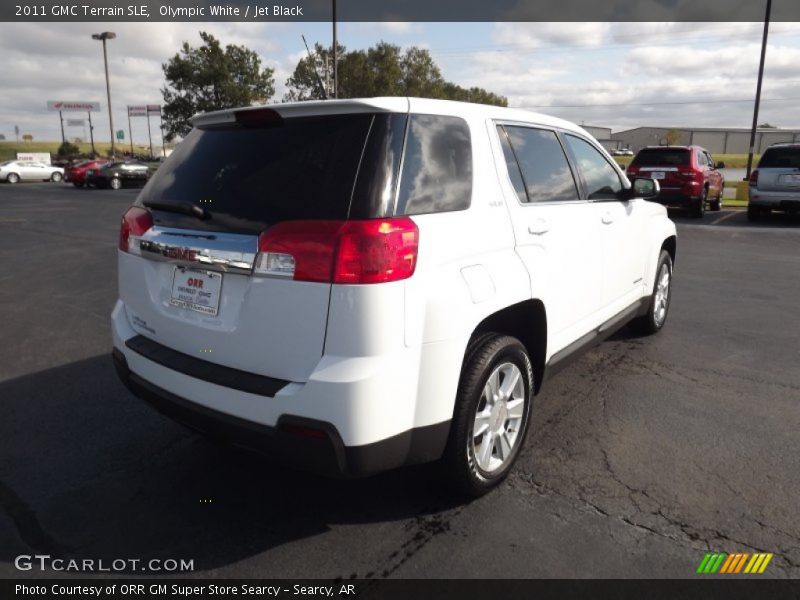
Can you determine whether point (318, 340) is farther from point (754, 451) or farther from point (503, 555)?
point (754, 451)

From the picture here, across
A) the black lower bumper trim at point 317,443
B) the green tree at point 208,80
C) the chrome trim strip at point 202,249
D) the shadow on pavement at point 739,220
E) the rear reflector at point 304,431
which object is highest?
the green tree at point 208,80

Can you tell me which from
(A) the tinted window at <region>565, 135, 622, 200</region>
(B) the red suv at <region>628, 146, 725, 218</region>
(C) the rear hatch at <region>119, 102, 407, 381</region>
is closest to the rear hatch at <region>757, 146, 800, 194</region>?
(B) the red suv at <region>628, 146, 725, 218</region>

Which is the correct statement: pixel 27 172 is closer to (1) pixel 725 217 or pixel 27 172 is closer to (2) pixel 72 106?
(1) pixel 725 217

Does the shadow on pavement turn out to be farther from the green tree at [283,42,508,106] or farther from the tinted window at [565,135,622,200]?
the green tree at [283,42,508,106]

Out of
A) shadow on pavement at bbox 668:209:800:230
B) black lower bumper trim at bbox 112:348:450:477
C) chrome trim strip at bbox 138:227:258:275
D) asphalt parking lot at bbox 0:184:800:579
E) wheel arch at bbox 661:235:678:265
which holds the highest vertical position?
chrome trim strip at bbox 138:227:258:275

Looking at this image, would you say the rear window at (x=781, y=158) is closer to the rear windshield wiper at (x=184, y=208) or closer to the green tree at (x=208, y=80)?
the rear windshield wiper at (x=184, y=208)

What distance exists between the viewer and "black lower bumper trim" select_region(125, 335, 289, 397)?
235cm

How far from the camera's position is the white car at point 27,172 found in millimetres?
37844

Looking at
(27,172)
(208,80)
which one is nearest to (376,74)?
(208,80)

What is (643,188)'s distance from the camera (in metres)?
4.54

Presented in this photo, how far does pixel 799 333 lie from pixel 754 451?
2866 millimetres

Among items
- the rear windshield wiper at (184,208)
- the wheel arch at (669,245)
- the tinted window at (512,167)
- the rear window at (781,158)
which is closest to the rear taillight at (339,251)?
the rear windshield wiper at (184,208)

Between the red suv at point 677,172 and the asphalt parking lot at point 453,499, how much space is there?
34.6ft

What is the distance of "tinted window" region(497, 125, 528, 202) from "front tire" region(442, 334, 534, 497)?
0.77m
